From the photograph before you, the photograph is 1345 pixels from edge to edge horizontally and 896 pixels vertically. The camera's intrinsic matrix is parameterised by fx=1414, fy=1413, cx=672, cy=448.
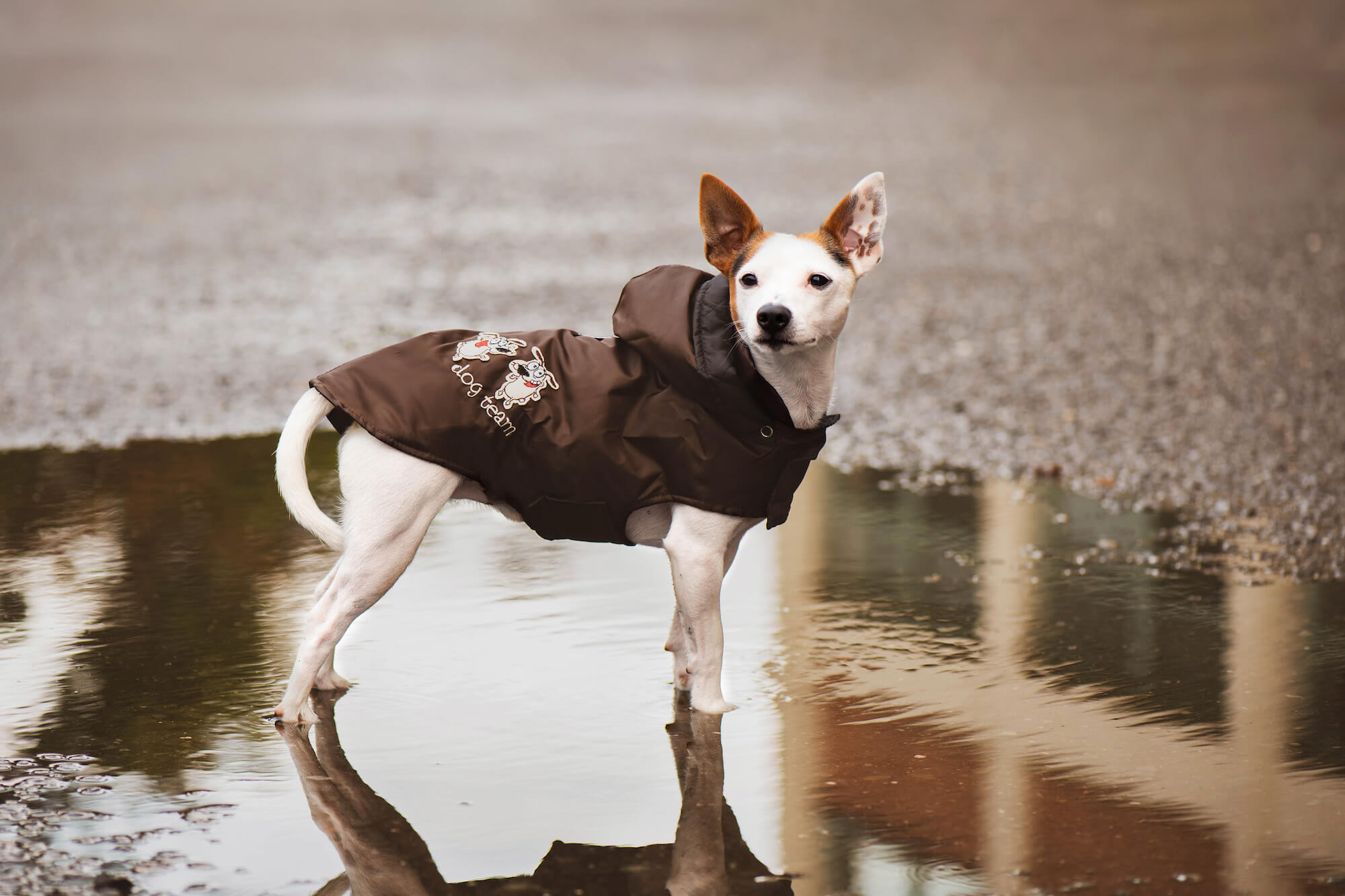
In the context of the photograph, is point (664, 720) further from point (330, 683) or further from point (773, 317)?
point (773, 317)

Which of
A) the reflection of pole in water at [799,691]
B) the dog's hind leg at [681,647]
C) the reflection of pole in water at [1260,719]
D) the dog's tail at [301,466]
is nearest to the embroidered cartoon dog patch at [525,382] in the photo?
the dog's tail at [301,466]

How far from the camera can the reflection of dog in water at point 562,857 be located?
3529mm

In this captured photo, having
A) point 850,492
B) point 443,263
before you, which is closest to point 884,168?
point 443,263

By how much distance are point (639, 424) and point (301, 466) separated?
107cm

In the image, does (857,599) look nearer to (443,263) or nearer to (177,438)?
(177,438)

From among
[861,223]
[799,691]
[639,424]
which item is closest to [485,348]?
[639,424]

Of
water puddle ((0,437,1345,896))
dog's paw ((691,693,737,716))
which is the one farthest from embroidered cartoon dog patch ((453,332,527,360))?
dog's paw ((691,693,737,716))

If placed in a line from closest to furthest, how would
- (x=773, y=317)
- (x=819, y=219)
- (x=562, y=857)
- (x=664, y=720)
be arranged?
(x=562, y=857) < (x=773, y=317) < (x=664, y=720) < (x=819, y=219)

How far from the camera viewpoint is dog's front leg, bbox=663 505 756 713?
440cm

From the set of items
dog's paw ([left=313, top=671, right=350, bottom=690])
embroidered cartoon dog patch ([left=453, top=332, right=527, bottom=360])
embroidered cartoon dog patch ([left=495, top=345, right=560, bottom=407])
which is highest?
embroidered cartoon dog patch ([left=453, top=332, right=527, bottom=360])

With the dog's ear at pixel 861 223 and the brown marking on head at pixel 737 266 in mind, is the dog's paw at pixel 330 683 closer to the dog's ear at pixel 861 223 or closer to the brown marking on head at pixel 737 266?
the brown marking on head at pixel 737 266

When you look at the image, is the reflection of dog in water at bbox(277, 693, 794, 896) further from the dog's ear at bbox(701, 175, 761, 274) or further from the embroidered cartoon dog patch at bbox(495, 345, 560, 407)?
the dog's ear at bbox(701, 175, 761, 274)

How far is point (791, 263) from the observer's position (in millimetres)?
4305

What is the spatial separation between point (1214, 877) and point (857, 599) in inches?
91.1
